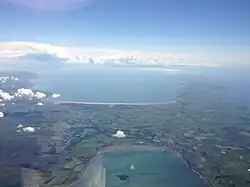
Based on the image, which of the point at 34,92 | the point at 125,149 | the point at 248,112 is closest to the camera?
the point at 125,149

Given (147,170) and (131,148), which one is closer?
(147,170)

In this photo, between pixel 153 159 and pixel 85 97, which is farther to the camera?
pixel 85 97

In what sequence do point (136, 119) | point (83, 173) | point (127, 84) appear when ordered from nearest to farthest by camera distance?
point (83, 173), point (136, 119), point (127, 84)

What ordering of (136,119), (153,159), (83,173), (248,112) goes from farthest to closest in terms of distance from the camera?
1. (248,112)
2. (136,119)
3. (153,159)
4. (83,173)

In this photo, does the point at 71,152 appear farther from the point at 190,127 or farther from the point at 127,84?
the point at 127,84

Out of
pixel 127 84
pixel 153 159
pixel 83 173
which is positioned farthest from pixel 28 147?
pixel 127 84

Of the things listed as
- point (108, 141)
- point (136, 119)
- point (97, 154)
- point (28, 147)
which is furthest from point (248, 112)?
point (28, 147)

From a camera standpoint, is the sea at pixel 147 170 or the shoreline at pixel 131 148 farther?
the shoreline at pixel 131 148

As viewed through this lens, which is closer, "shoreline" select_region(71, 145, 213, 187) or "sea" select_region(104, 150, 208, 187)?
"sea" select_region(104, 150, 208, 187)

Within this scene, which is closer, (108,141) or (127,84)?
(108,141)
